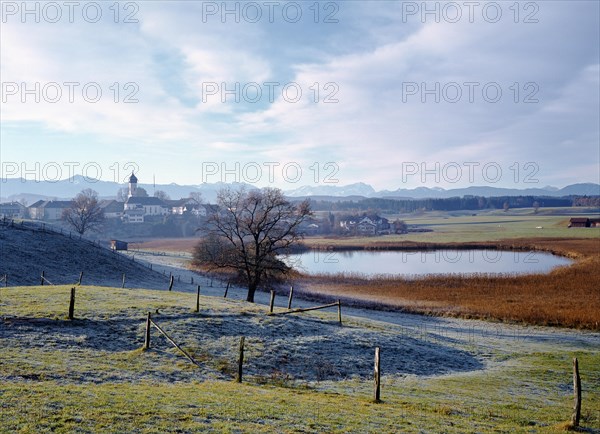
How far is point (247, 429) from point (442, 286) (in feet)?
182

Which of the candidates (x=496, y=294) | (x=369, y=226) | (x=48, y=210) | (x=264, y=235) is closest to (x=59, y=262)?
(x=264, y=235)

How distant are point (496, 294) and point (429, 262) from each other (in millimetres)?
37885

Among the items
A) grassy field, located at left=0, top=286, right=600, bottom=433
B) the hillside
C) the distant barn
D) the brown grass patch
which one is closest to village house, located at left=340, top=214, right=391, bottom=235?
the distant barn

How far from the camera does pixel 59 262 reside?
5441 centimetres

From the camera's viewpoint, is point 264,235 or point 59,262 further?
point 59,262

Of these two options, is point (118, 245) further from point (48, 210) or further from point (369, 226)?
point (369, 226)

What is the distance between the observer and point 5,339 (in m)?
20.6

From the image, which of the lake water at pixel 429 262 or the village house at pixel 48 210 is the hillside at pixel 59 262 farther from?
the village house at pixel 48 210

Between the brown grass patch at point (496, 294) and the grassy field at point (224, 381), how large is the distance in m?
10.9

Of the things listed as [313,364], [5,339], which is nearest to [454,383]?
[313,364]

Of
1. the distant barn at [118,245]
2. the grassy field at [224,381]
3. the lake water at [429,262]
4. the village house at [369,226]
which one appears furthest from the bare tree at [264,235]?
the village house at [369,226]

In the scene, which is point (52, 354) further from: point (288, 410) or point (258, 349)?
point (288, 410)

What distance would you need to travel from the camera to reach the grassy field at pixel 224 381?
1264 cm

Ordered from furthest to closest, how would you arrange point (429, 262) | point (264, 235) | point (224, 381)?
point (429, 262)
point (264, 235)
point (224, 381)
